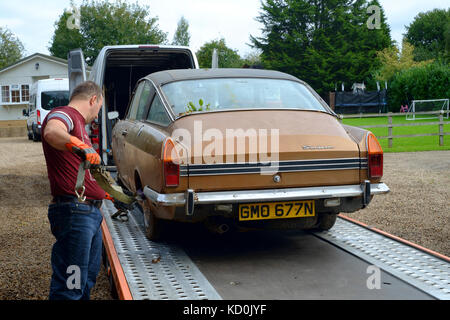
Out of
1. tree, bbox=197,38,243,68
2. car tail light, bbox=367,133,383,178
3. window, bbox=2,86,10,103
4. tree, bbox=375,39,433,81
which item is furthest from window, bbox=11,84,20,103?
car tail light, bbox=367,133,383,178

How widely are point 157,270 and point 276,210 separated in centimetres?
117

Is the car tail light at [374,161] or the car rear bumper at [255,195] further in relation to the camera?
the car tail light at [374,161]

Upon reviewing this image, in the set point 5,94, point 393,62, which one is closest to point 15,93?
point 5,94

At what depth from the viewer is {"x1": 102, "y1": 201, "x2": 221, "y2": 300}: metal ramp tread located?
12.5 ft

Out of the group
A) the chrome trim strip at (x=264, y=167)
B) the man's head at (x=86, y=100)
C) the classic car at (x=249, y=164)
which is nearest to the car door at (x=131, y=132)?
the classic car at (x=249, y=164)

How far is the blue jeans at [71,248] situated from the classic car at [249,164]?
1119mm

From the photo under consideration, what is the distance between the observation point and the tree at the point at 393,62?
5288cm

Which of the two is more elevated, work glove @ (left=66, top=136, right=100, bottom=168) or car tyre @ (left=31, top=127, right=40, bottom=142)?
work glove @ (left=66, top=136, right=100, bottom=168)

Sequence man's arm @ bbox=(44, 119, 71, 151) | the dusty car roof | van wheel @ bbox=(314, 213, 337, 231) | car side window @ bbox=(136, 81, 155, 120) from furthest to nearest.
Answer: car side window @ bbox=(136, 81, 155, 120)
the dusty car roof
van wheel @ bbox=(314, 213, 337, 231)
man's arm @ bbox=(44, 119, 71, 151)

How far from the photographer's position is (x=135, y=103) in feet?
22.6

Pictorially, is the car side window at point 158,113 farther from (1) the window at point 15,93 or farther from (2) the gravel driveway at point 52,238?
(1) the window at point 15,93

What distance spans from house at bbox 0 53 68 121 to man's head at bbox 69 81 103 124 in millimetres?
43230

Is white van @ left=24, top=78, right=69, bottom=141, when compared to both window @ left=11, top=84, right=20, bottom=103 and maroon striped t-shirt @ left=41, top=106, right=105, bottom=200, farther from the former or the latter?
window @ left=11, top=84, right=20, bottom=103
